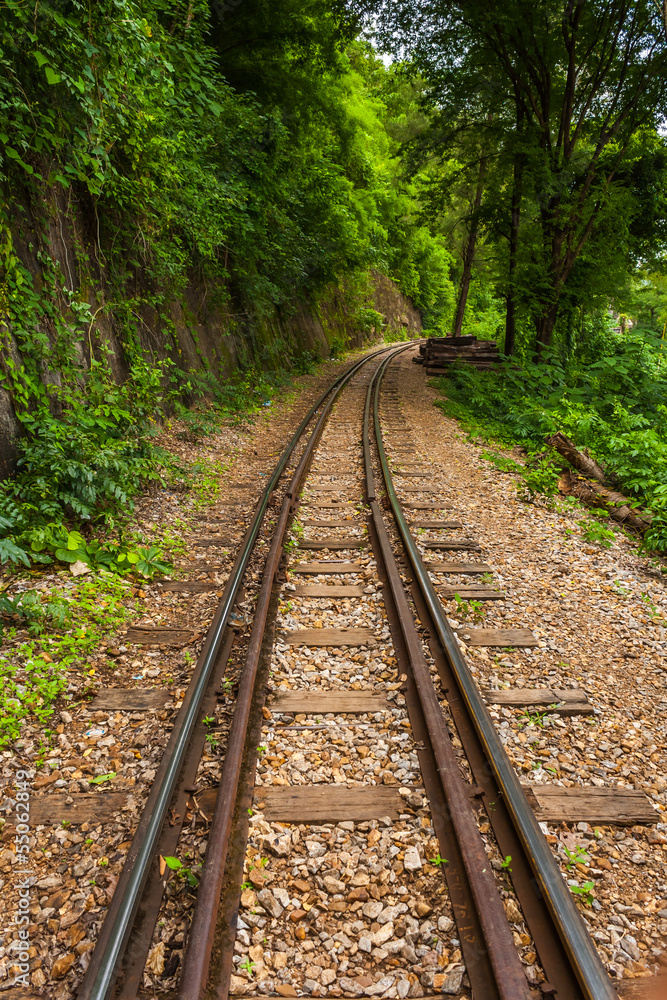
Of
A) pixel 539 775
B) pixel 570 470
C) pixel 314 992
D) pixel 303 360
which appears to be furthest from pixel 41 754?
pixel 303 360

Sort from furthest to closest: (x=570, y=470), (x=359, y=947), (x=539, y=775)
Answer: (x=570, y=470) < (x=539, y=775) < (x=359, y=947)

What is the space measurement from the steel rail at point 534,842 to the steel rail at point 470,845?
19 centimetres

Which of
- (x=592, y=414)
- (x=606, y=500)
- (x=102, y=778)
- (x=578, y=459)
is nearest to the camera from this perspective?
(x=102, y=778)

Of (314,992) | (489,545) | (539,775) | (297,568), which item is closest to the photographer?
(314,992)

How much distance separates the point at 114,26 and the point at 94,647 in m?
5.19

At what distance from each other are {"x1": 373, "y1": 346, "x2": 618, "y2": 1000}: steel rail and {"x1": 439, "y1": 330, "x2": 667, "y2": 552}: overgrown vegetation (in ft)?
10.7

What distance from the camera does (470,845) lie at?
2248 mm

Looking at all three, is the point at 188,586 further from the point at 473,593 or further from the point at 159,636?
the point at 473,593

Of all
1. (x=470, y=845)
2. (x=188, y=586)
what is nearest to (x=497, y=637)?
(x=470, y=845)

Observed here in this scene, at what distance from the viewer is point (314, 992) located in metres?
1.88

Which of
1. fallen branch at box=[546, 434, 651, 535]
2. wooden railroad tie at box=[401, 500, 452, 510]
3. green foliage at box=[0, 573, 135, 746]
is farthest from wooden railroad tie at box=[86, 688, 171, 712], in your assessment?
fallen branch at box=[546, 434, 651, 535]

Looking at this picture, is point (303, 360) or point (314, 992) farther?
point (303, 360)

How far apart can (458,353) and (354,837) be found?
59.3ft

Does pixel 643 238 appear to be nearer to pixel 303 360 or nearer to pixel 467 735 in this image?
pixel 303 360
